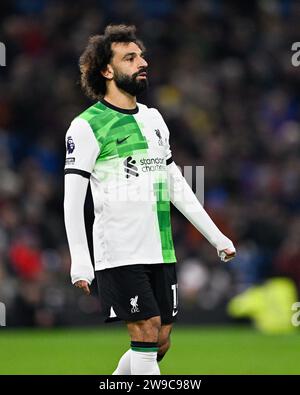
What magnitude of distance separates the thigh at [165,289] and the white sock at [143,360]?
0.91ft

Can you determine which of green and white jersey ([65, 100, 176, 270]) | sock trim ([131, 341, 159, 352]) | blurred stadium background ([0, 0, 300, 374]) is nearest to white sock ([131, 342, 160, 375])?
sock trim ([131, 341, 159, 352])

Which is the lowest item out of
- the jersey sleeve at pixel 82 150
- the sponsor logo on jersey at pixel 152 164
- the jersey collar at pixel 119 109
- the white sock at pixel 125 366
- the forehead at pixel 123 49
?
the white sock at pixel 125 366

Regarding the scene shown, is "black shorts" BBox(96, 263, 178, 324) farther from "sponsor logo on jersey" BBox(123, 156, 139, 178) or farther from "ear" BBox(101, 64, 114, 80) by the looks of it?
"ear" BBox(101, 64, 114, 80)

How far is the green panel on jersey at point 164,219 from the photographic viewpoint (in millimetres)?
6867

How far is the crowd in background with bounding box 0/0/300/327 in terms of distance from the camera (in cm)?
1434

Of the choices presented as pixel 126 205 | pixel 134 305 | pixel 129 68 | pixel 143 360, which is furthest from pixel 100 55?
pixel 143 360

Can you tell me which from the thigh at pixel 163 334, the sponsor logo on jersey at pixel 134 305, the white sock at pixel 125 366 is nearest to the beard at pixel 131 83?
the sponsor logo on jersey at pixel 134 305

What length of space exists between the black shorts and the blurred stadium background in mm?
4151

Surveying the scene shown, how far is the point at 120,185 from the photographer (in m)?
6.78

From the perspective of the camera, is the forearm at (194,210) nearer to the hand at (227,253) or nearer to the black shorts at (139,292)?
the hand at (227,253)

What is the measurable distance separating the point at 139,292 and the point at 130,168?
72 centimetres

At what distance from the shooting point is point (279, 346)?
12203mm

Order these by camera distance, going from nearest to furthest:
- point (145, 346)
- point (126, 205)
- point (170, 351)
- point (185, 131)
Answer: point (145, 346) < point (126, 205) < point (170, 351) < point (185, 131)

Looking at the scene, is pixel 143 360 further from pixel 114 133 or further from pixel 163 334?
pixel 114 133
